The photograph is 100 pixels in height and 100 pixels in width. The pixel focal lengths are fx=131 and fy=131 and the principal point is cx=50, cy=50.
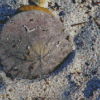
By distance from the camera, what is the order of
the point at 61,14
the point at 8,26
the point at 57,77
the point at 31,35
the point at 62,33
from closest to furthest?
the point at 31,35 < the point at 8,26 < the point at 62,33 < the point at 57,77 < the point at 61,14

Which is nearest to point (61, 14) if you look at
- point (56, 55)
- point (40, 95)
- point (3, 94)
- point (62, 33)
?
point (62, 33)

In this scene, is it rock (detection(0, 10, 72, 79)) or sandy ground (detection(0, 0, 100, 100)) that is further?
sandy ground (detection(0, 0, 100, 100))

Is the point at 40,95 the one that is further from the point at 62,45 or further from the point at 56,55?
the point at 62,45

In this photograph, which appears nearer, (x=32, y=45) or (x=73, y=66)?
(x=32, y=45)

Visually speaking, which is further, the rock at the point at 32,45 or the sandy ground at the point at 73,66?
the sandy ground at the point at 73,66
